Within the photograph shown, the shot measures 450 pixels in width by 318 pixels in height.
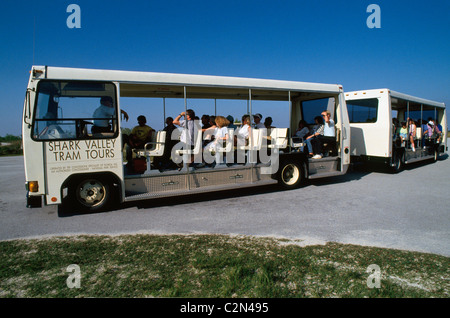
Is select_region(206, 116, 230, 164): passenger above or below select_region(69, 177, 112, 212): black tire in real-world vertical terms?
above

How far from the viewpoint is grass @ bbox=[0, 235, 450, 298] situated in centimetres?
277

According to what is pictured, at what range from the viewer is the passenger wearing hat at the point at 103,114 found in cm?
550

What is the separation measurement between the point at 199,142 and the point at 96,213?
260cm

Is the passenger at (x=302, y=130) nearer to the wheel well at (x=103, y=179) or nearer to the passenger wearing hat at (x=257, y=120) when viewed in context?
the passenger wearing hat at (x=257, y=120)

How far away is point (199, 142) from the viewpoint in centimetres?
668

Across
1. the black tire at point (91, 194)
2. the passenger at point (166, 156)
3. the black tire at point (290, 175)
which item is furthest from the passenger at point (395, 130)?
the black tire at point (91, 194)

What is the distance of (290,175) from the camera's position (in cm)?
798

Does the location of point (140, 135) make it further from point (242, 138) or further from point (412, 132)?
point (412, 132)

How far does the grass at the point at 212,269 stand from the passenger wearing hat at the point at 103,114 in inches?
86.0

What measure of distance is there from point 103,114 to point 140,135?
6.08 feet

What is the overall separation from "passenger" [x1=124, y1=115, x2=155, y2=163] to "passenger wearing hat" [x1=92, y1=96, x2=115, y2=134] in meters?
1.62

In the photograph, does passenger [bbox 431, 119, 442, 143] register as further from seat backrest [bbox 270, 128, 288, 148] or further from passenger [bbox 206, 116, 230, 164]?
passenger [bbox 206, 116, 230, 164]

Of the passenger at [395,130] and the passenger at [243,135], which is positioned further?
the passenger at [395,130]

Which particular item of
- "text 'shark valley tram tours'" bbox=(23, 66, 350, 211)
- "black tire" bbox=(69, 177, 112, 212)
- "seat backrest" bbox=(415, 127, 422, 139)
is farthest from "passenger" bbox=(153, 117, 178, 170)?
"seat backrest" bbox=(415, 127, 422, 139)
